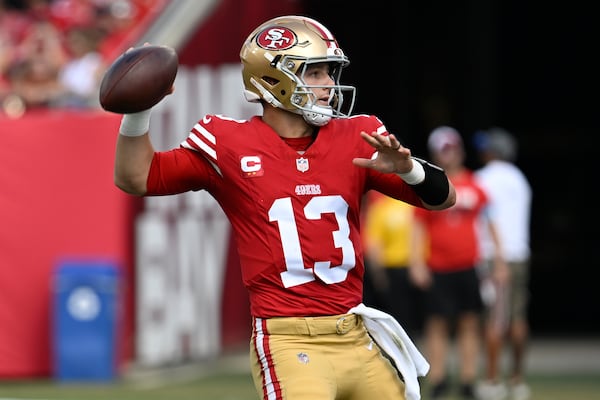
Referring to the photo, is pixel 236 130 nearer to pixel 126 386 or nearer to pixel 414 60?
pixel 126 386

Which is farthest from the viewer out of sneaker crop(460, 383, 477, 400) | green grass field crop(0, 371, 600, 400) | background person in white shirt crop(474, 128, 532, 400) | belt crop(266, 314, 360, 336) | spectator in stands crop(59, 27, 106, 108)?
spectator in stands crop(59, 27, 106, 108)

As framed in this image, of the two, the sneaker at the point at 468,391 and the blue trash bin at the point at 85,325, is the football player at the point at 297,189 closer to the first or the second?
the sneaker at the point at 468,391

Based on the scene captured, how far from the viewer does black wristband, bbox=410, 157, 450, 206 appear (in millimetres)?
4668

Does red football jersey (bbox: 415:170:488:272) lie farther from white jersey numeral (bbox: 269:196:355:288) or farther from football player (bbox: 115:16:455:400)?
white jersey numeral (bbox: 269:196:355:288)

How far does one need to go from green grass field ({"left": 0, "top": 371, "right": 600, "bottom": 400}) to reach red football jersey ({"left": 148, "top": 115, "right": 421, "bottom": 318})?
4875 mm

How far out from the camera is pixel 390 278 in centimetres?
1038

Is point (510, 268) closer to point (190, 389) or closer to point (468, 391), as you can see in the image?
point (468, 391)

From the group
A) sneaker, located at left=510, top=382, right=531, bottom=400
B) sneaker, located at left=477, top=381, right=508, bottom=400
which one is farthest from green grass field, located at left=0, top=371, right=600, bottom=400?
sneaker, located at left=477, top=381, right=508, bottom=400

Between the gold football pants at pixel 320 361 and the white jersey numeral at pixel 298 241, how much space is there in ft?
0.48

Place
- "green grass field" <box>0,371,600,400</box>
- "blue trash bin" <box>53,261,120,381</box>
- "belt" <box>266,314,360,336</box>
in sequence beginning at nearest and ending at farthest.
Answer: "belt" <box>266,314,360,336</box>
"green grass field" <box>0,371,600,400</box>
"blue trash bin" <box>53,261,120,381</box>

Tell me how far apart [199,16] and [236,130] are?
7036mm

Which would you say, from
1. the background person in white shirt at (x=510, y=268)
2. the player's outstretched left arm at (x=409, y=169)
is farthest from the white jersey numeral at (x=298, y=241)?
the background person in white shirt at (x=510, y=268)

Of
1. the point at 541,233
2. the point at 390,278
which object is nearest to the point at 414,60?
the point at 541,233

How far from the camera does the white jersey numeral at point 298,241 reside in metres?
4.55
